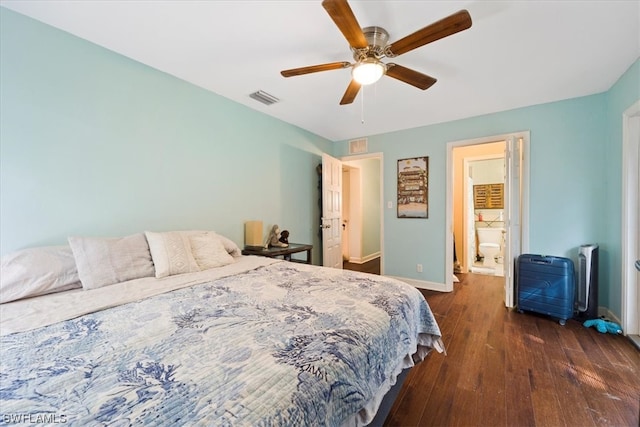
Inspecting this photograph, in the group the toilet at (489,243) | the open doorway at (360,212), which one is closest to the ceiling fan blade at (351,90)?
the open doorway at (360,212)

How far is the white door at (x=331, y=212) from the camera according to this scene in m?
4.12

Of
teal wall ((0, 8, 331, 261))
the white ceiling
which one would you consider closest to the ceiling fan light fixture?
the white ceiling

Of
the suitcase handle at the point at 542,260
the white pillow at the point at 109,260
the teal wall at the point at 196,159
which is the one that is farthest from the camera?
the suitcase handle at the point at 542,260

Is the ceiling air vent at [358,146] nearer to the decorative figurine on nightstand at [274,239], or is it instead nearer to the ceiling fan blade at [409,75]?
the decorative figurine on nightstand at [274,239]

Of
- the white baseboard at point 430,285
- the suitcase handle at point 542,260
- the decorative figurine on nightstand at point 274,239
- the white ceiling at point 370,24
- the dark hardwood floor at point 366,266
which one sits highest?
the white ceiling at point 370,24

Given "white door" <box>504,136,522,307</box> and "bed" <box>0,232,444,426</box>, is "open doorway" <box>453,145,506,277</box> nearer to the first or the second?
"white door" <box>504,136,522,307</box>

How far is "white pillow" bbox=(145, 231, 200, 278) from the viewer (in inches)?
73.3

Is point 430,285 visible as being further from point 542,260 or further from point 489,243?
point 489,243

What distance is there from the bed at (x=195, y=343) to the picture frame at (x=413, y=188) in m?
2.52

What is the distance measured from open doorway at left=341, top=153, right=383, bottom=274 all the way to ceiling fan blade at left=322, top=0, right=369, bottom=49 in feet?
13.3

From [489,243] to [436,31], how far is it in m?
5.52

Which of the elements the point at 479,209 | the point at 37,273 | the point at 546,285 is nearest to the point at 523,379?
the point at 546,285

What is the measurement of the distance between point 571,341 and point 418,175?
2.51 m

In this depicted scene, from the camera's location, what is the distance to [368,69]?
181cm
